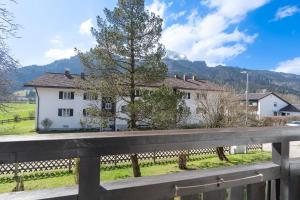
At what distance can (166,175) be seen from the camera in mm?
1349

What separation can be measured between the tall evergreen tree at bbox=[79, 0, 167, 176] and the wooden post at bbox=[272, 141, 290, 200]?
39.8 feet

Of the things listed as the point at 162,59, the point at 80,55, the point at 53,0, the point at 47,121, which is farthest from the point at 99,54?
the point at 47,121

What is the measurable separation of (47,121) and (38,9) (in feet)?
62.8

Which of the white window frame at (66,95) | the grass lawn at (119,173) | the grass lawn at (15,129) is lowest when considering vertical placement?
the grass lawn at (119,173)

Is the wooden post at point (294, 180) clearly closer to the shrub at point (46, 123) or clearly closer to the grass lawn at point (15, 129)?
the grass lawn at point (15, 129)

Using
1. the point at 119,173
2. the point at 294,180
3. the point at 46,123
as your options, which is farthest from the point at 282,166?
the point at 46,123

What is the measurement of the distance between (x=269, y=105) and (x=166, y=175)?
48.0 metres

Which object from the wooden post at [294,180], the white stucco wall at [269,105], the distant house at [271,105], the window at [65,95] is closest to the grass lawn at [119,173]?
the wooden post at [294,180]

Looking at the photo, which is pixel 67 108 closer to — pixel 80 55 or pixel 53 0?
pixel 80 55

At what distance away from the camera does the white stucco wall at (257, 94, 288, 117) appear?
44562 millimetres

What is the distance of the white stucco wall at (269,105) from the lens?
146 ft

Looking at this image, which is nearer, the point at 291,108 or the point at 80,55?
the point at 80,55

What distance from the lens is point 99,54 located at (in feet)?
→ 46.0

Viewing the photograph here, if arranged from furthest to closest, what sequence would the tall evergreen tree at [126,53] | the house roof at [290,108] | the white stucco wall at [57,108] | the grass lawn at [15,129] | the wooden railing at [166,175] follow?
the house roof at [290,108] < the white stucco wall at [57,108] < the tall evergreen tree at [126,53] < the grass lawn at [15,129] < the wooden railing at [166,175]
